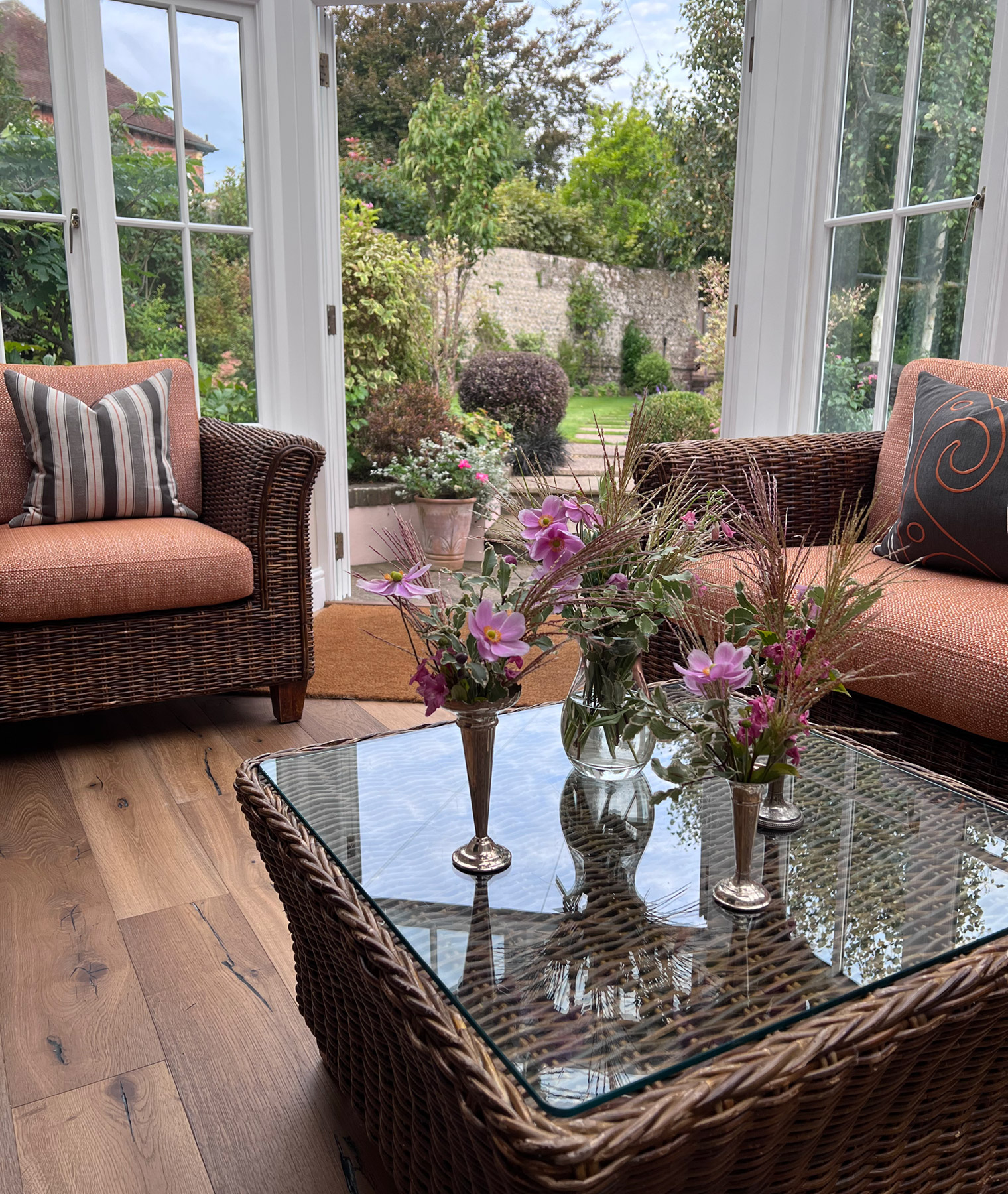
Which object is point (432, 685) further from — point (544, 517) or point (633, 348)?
point (633, 348)

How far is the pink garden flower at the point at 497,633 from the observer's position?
36.1 inches

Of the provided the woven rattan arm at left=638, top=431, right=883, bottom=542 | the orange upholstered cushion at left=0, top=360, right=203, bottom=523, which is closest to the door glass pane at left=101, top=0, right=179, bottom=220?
the orange upholstered cushion at left=0, top=360, right=203, bottom=523

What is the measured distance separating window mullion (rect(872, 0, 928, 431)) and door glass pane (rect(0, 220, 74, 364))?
253cm

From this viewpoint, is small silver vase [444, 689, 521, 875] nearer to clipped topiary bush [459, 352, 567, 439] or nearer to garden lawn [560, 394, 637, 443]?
clipped topiary bush [459, 352, 567, 439]

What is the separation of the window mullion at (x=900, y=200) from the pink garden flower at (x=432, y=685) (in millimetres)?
2341

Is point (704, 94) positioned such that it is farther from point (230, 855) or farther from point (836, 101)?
point (230, 855)

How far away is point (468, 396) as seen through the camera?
7234 millimetres

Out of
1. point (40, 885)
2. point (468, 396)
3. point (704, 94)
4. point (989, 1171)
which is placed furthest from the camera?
point (704, 94)

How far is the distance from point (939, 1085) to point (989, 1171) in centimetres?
21

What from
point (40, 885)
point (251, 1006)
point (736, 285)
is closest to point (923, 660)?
point (251, 1006)

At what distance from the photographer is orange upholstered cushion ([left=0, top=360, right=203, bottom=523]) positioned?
256 cm

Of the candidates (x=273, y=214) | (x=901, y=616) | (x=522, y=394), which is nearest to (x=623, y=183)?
(x=522, y=394)

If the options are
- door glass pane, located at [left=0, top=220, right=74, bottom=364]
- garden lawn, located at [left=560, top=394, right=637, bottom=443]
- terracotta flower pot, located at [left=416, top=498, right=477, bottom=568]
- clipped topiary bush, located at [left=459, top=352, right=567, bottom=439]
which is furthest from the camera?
garden lawn, located at [left=560, top=394, right=637, bottom=443]

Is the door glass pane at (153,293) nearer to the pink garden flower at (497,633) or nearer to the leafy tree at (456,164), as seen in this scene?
the pink garden flower at (497,633)
